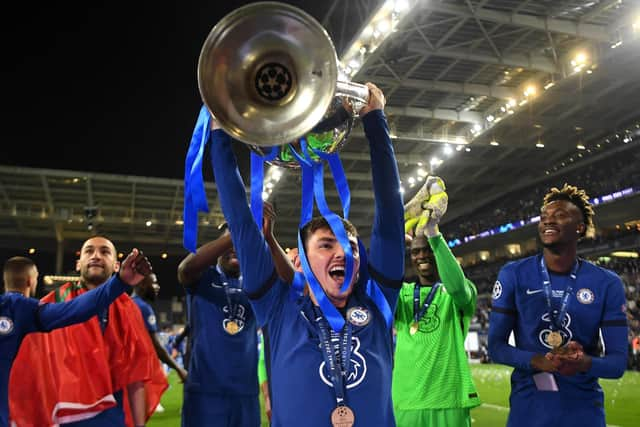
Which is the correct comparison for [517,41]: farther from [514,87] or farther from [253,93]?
[253,93]

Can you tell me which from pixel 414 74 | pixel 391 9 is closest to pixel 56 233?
pixel 414 74

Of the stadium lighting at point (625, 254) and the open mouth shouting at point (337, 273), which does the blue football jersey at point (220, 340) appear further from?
the stadium lighting at point (625, 254)

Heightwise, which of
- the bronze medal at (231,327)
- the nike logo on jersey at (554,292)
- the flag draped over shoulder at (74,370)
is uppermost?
the nike logo on jersey at (554,292)

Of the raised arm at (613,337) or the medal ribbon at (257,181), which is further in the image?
the raised arm at (613,337)

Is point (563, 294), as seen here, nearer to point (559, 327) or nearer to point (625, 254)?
point (559, 327)

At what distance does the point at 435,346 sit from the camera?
408cm

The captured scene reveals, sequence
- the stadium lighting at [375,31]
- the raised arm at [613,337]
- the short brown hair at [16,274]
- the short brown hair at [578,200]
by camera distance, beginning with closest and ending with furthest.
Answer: the raised arm at [613,337] < the short brown hair at [578,200] < the short brown hair at [16,274] < the stadium lighting at [375,31]

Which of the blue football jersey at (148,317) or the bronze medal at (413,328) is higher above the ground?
the blue football jersey at (148,317)

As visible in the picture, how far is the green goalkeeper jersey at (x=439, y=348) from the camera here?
391 centimetres

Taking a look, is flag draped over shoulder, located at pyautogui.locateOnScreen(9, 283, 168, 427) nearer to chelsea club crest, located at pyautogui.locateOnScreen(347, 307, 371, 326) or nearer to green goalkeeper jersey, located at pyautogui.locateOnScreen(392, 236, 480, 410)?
green goalkeeper jersey, located at pyautogui.locateOnScreen(392, 236, 480, 410)

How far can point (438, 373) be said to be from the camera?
4.00 m

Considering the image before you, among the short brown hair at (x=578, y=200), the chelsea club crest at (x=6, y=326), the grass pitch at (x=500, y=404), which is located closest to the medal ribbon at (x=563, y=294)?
the short brown hair at (x=578, y=200)

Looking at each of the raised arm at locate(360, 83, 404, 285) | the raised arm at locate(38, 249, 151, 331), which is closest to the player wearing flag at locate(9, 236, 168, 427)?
the raised arm at locate(38, 249, 151, 331)

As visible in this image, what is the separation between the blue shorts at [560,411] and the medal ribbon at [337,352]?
1.48m
